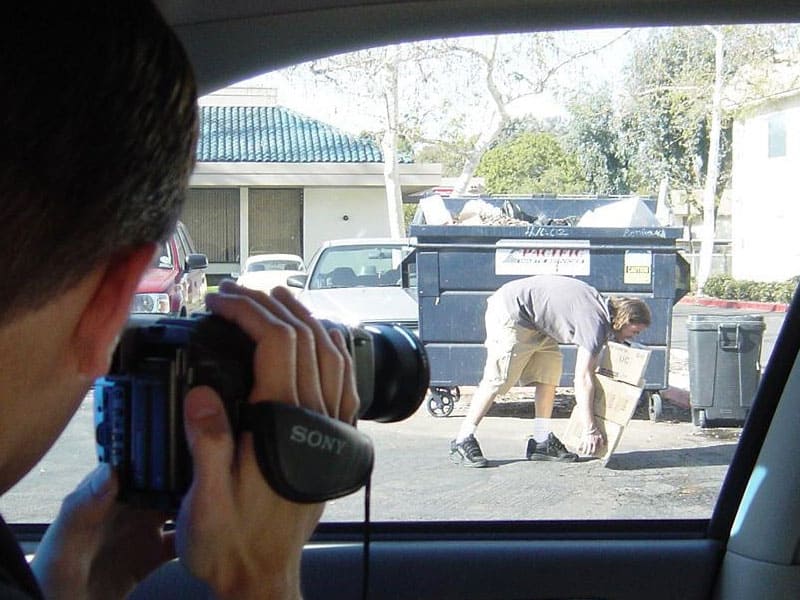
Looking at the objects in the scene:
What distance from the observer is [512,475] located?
164 inches

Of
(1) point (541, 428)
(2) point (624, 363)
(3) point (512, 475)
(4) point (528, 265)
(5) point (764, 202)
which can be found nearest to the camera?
(3) point (512, 475)

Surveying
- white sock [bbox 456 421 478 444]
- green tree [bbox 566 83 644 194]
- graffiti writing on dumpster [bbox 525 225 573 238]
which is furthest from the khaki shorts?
green tree [bbox 566 83 644 194]

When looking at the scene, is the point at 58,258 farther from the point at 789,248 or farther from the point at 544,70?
the point at 789,248

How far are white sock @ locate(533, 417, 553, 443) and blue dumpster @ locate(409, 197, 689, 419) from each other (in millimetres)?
1592

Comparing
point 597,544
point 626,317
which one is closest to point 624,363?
point 626,317

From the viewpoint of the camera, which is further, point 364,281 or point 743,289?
point 743,289

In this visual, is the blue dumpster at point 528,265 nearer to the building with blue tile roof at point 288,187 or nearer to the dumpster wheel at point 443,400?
the dumpster wheel at point 443,400

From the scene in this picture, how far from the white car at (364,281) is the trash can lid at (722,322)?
162 cm

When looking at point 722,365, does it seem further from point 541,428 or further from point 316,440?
point 316,440

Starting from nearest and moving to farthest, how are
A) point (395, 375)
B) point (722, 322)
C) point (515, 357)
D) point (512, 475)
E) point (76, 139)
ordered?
point (76, 139)
point (395, 375)
point (512, 475)
point (515, 357)
point (722, 322)

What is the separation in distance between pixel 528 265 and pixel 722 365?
1.71m

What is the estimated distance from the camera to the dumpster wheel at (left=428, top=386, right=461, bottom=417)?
528cm

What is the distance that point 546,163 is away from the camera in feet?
67.7

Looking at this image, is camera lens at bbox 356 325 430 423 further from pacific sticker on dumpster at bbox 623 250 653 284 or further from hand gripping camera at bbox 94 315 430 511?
pacific sticker on dumpster at bbox 623 250 653 284
